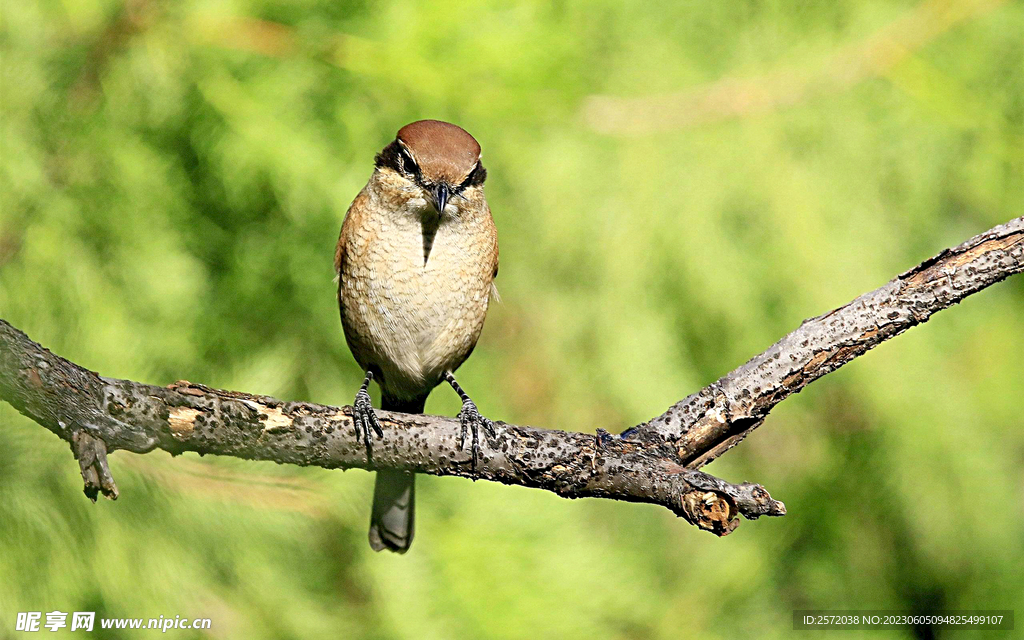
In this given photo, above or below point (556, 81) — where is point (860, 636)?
below

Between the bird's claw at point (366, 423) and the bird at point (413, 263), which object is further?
the bird at point (413, 263)

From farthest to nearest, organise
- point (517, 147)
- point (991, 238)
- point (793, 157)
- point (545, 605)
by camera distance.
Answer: point (793, 157) < point (517, 147) < point (545, 605) < point (991, 238)

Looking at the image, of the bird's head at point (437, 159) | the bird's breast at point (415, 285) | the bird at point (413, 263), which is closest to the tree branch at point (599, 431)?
the bird at point (413, 263)

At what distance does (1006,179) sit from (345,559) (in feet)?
10.9

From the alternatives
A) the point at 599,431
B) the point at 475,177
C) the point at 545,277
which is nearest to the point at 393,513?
the point at 599,431

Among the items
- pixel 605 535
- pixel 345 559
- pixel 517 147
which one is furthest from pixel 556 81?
pixel 605 535

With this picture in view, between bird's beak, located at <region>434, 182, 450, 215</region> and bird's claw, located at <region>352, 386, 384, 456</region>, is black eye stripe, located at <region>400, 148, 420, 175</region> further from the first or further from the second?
bird's claw, located at <region>352, 386, 384, 456</region>

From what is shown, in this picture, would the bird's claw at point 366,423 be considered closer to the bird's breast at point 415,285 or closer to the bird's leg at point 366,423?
the bird's leg at point 366,423

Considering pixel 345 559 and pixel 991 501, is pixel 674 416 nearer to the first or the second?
pixel 345 559

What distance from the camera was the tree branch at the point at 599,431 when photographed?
1.70 m

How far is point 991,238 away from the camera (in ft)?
6.02

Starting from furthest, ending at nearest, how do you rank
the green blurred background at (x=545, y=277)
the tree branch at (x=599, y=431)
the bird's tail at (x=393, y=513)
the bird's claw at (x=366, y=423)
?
the bird's tail at (x=393, y=513), the green blurred background at (x=545, y=277), the bird's claw at (x=366, y=423), the tree branch at (x=599, y=431)

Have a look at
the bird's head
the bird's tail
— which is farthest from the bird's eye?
the bird's tail

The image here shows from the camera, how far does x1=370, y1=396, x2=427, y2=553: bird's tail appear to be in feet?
8.53
